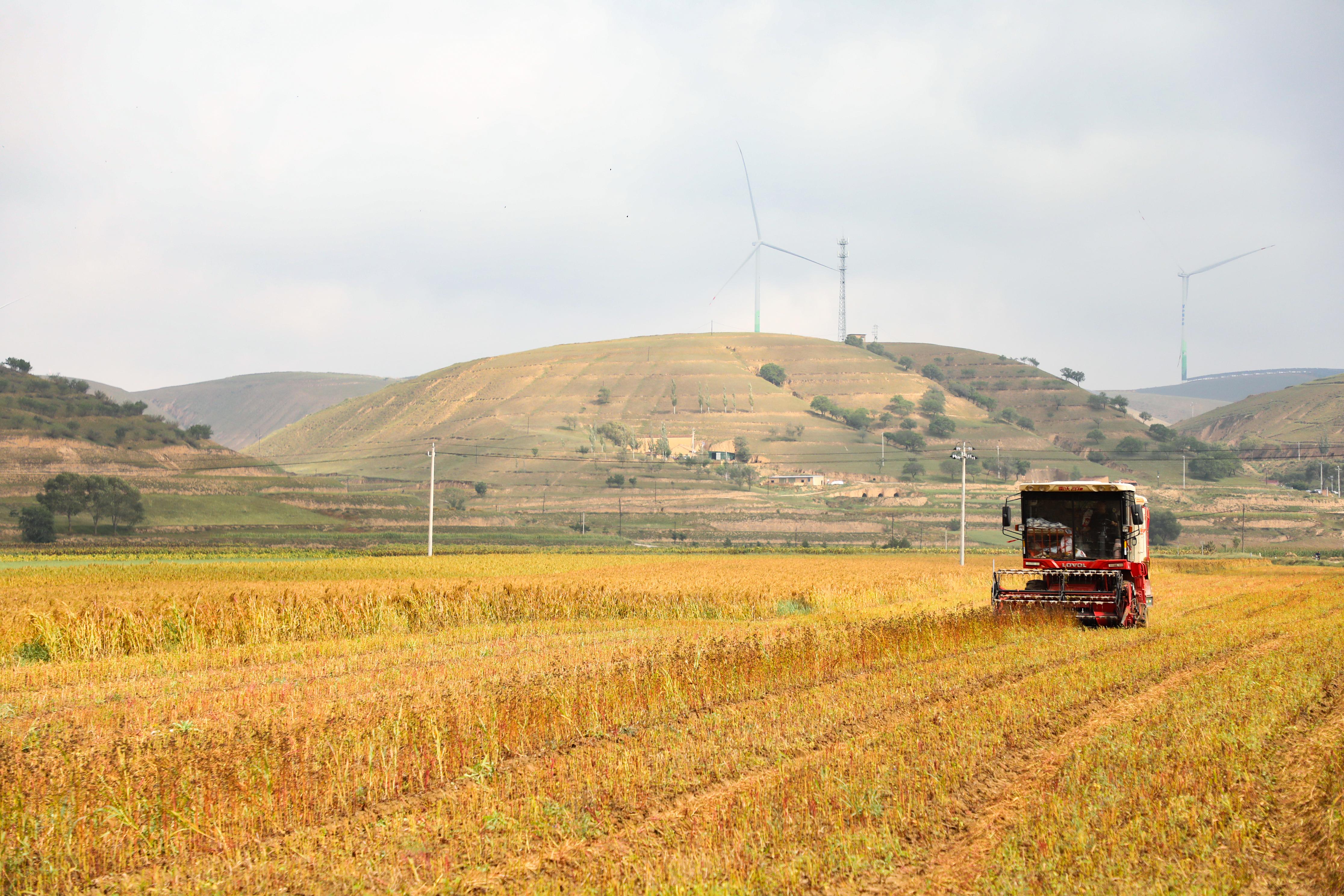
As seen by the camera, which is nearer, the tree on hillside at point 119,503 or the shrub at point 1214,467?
the tree on hillside at point 119,503

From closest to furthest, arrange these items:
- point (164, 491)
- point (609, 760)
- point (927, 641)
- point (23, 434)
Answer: point (609, 760), point (927, 641), point (164, 491), point (23, 434)

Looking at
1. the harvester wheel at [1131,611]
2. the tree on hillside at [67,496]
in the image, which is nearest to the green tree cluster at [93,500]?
the tree on hillside at [67,496]

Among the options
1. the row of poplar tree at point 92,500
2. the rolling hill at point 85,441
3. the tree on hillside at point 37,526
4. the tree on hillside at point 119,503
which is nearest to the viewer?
the tree on hillside at point 37,526

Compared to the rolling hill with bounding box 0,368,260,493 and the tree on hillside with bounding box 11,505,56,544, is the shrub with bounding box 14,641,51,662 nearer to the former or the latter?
the tree on hillside with bounding box 11,505,56,544

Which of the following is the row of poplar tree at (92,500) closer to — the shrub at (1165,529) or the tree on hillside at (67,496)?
the tree on hillside at (67,496)

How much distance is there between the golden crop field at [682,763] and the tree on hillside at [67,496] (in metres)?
91.8

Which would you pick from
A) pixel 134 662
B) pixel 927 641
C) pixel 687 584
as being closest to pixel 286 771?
pixel 134 662

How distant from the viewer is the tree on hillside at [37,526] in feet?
303

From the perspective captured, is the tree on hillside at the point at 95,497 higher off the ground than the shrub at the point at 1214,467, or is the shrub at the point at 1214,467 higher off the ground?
the shrub at the point at 1214,467

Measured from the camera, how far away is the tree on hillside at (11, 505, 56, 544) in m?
92.2

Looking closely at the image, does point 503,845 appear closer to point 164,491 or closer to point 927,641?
point 927,641

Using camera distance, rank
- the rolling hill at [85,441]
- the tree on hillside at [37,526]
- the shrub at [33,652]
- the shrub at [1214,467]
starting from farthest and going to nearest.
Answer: the shrub at [1214,467], the rolling hill at [85,441], the tree on hillside at [37,526], the shrub at [33,652]

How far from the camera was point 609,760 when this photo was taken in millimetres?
10070

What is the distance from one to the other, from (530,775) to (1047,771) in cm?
516
